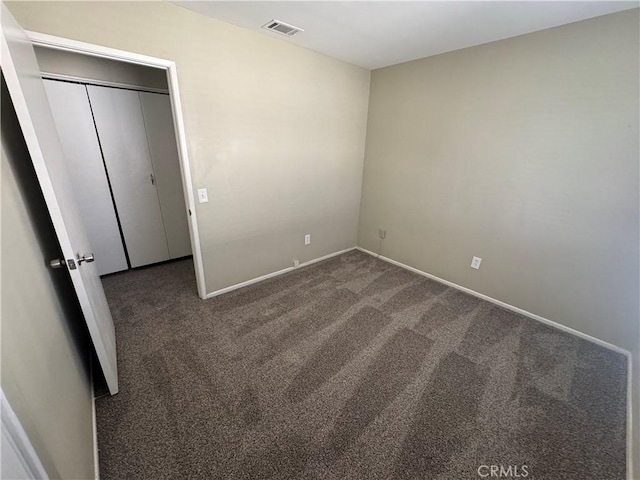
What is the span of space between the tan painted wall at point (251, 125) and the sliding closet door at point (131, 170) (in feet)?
3.84

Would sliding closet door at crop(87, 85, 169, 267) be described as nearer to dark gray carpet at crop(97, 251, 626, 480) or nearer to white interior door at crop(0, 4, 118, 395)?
dark gray carpet at crop(97, 251, 626, 480)

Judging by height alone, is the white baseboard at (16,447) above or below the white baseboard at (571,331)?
above

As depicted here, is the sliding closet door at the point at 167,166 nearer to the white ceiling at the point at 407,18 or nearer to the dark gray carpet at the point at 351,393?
the dark gray carpet at the point at 351,393

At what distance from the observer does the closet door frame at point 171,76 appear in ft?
4.89

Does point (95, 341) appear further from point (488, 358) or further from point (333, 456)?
point (488, 358)

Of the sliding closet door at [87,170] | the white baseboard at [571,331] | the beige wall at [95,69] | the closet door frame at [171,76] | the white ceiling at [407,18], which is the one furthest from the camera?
the sliding closet door at [87,170]

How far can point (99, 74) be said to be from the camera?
246 centimetres

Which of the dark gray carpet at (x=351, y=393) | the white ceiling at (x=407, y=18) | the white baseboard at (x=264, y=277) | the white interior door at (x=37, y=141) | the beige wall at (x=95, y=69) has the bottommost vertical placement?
the dark gray carpet at (x=351, y=393)

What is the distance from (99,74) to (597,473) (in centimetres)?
458

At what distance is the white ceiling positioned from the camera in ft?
5.49

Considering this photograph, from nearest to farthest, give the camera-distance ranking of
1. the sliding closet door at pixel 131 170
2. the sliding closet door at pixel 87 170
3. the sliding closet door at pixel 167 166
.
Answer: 1. the sliding closet door at pixel 87 170
2. the sliding closet door at pixel 131 170
3. the sliding closet door at pixel 167 166

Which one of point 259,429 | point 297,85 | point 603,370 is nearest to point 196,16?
point 297,85

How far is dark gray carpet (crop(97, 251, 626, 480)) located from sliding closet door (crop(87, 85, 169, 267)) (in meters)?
0.71

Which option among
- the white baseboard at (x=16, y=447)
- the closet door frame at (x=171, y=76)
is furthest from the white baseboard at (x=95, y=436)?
the closet door frame at (x=171, y=76)
